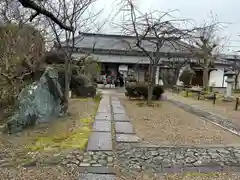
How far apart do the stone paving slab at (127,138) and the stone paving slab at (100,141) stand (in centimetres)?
18

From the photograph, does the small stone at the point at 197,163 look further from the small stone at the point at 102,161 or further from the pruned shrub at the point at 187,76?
the pruned shrub at the point at 187,76

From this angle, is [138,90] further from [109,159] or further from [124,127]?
[109,159]

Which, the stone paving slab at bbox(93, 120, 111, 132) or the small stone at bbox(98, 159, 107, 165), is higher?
the stone paving slab at bbox(93, 120, 111, 132)

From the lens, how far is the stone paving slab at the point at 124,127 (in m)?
5.57

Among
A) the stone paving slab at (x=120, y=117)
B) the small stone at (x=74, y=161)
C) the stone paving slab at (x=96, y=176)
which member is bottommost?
the stone paving slab at (x=96, y=176)

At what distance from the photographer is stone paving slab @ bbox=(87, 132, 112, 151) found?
4.30 meters

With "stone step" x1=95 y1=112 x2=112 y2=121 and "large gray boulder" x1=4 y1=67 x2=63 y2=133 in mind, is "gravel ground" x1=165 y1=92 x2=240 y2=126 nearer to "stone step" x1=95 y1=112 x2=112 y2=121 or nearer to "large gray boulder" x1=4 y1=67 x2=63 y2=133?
"stone step" x1=95 y1=112 x2=112 y2=121

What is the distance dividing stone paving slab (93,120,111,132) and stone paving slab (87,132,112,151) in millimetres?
356

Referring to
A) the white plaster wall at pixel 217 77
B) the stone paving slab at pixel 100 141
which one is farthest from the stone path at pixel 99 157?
the white plaster wall at pixel 217 77

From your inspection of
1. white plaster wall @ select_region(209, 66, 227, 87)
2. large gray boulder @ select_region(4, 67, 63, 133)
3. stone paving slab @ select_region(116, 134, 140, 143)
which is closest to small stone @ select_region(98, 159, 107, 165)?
stone paving slab @ select_region(116, 134, 140, 143)

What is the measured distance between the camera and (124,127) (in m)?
5.99

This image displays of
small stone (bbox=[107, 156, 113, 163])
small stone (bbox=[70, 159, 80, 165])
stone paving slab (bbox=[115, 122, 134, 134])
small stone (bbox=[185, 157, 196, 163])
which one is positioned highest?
stone paving slab (bbox=[115, 122, 134, 134])

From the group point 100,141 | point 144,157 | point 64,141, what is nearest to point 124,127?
point 100,141

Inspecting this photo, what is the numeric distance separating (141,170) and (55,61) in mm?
12293
